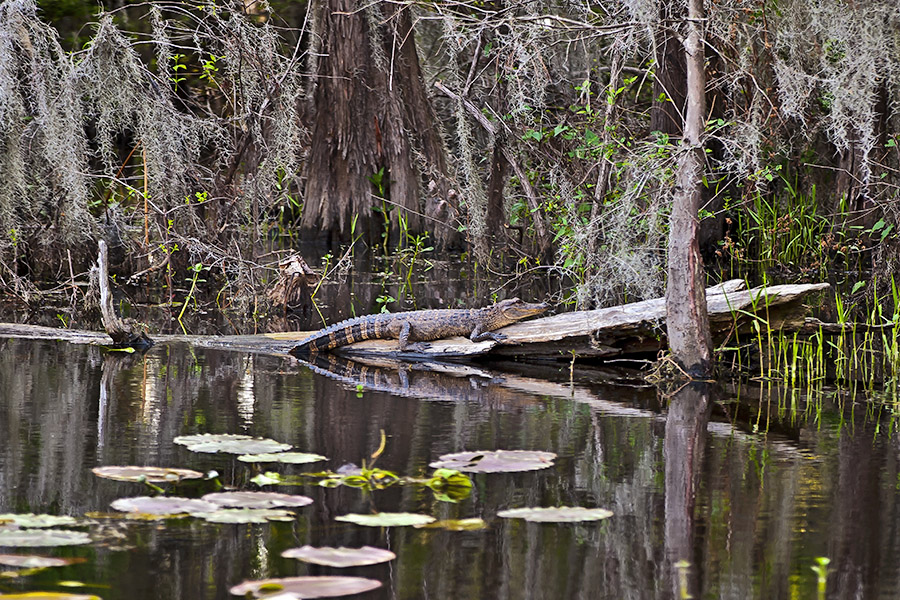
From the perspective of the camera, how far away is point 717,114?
14.0 m

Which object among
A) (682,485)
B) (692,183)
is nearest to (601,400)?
(692,183)

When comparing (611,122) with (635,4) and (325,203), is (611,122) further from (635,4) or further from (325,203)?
(325,203)

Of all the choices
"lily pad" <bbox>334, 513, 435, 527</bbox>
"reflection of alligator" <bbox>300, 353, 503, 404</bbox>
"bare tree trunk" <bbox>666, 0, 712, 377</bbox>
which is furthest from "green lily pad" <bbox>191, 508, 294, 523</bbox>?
"bare tree trunk" <bbox>666, 0, 712, 377</bbox>

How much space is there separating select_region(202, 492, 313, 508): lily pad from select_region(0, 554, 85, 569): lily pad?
2.44ft

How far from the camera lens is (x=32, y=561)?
3.85 metres

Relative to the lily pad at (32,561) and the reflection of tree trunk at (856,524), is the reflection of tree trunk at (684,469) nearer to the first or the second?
the reflection of tree trunk at (856,524)

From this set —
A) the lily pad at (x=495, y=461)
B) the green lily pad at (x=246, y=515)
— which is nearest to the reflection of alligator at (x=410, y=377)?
the lily pad at (x=495, y=461)

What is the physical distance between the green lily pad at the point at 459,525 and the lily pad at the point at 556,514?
143 mm

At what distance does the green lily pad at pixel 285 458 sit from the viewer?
535 cm

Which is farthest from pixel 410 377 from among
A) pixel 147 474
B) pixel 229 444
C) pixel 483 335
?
pixel 147 474

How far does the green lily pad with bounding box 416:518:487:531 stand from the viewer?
445cm

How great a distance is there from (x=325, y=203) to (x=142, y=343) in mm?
8032

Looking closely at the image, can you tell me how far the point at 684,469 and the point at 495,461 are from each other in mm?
924

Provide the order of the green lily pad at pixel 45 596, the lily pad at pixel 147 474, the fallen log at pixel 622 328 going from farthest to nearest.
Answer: the fallen log at pixel 622 328 → the lily pad at pixel 147 474 → the green lily pad at pixel 45 596
